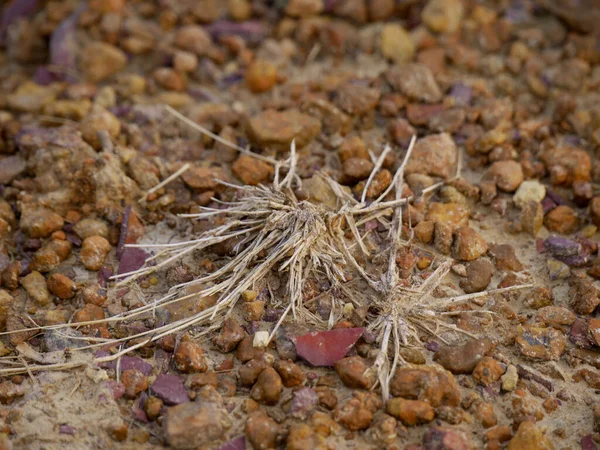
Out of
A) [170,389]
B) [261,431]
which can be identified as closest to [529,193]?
[261,431]

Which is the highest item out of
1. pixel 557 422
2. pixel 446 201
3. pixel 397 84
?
pixel 397 84

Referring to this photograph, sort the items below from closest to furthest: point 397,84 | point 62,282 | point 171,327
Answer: point 171,327 < point 62,282 < point 397,84

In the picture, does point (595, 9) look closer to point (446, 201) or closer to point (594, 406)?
point (446, 201)

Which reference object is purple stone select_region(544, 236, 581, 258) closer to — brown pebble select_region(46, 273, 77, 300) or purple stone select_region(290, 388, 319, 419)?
purple stone select_region(290, 388, 319, 419)

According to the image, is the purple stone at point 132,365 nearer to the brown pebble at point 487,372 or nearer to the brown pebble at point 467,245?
the brown pebble at point 487,372

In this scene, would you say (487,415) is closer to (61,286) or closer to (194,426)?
(194,426)

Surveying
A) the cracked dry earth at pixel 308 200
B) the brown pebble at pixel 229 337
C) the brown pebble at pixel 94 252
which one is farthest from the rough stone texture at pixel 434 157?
the brown pebble at pixel 94 252

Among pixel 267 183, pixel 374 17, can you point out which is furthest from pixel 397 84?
pixel 267 183

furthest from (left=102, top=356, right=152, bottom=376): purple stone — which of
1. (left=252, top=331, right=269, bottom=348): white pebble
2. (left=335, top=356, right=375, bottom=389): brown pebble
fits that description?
(left=335, top=356, right=375, bottom=389): brown pebble
